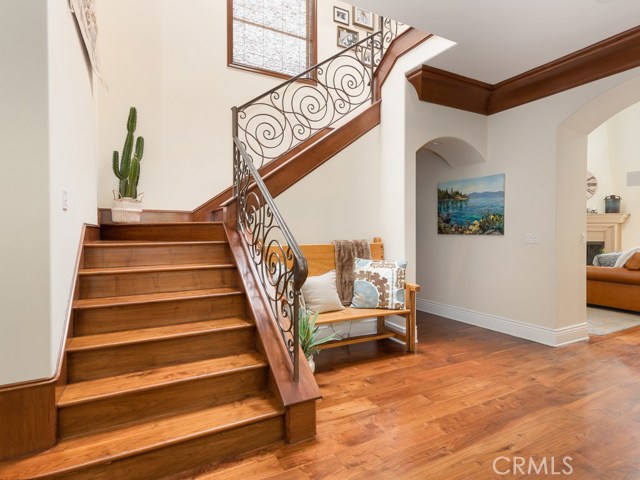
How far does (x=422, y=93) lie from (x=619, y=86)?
5.76 ft

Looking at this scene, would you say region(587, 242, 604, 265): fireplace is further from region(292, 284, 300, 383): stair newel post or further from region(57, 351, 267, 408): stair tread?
region(57, 351, 267, 408): stair tread

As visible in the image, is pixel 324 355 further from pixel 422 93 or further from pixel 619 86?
pixel 619 86

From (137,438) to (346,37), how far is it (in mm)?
5562

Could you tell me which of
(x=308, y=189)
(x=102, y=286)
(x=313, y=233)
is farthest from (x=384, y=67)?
(x=102, y=286)

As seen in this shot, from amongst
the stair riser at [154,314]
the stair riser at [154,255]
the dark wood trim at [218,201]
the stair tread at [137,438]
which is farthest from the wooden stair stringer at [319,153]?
the stair tread at [137,438]

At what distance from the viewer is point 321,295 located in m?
3.31

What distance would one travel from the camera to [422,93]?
12.5 feet

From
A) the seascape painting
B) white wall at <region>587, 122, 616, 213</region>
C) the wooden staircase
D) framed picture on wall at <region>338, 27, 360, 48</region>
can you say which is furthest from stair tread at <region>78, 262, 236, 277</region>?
white wall at <region>587, 122, 616, 213</region>

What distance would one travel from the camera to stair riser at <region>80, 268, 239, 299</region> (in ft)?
7.77

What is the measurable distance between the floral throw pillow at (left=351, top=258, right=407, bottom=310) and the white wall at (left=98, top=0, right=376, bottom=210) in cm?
213

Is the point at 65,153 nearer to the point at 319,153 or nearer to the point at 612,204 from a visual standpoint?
the point at 319,153

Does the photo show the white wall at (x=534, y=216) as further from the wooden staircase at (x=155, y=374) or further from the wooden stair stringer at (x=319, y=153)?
the wooden staircase at (x=155, y=374)

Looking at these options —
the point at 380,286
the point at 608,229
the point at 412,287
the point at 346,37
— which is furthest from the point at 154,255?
the point at 608,229

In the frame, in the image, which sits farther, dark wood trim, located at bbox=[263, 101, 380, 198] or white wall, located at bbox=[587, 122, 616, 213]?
white wall, located at bbox=[587, 122, 616, 213]
